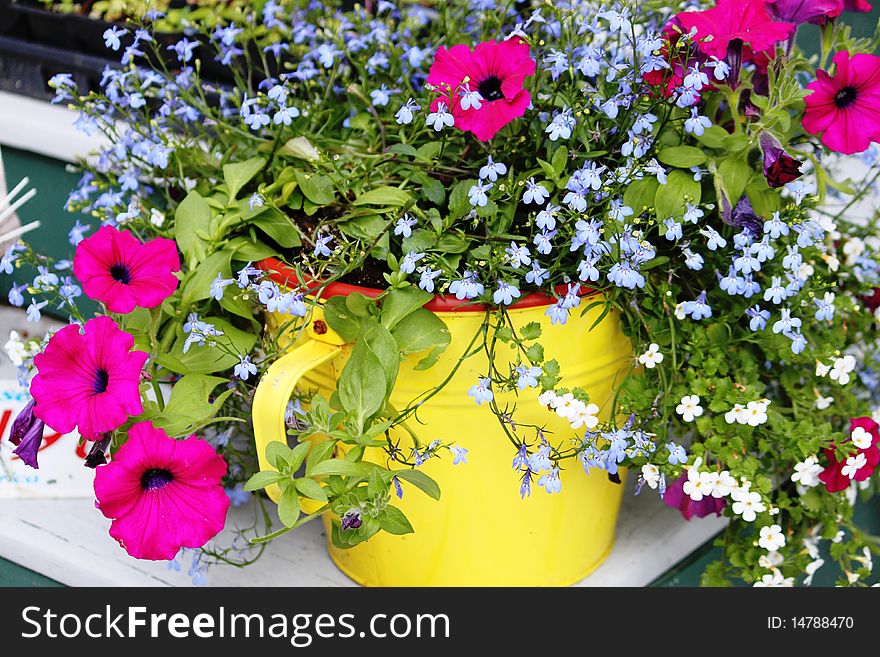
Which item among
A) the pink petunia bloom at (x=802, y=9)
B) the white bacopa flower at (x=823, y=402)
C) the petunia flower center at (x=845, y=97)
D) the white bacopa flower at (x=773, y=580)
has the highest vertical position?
the pink petunia bloom at (x=802, y=9)

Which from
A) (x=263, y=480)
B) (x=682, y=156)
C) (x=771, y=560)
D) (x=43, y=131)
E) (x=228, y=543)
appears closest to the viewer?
(x=263, y=480)

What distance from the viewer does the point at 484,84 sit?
717mm

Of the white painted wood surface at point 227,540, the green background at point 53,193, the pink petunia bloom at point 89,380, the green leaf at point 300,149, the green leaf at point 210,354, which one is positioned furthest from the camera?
the green background at point 53,193

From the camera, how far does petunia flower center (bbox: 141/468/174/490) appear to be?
0.64 meters

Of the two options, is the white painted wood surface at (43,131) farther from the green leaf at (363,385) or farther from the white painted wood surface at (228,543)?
the green leaf at (363,385)

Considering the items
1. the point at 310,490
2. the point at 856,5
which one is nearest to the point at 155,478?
the point at 310,490

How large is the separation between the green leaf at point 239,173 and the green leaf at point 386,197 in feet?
0.39

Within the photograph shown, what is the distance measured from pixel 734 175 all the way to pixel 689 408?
0.65ft

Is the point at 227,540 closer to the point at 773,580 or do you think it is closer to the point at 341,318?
the point at 341,318

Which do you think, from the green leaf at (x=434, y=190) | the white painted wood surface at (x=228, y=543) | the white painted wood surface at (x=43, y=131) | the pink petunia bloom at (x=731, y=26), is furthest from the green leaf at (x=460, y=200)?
the white painted wood surface at (x=43, y=131)

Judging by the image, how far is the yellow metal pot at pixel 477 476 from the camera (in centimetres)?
72

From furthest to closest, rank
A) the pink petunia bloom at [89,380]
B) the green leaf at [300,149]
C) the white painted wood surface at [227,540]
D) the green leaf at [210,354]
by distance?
the white painted wood surface at [227,540], the green leaf at [300,149], the green leaf at [210,354], the pink petunia bloom at [89,380]
